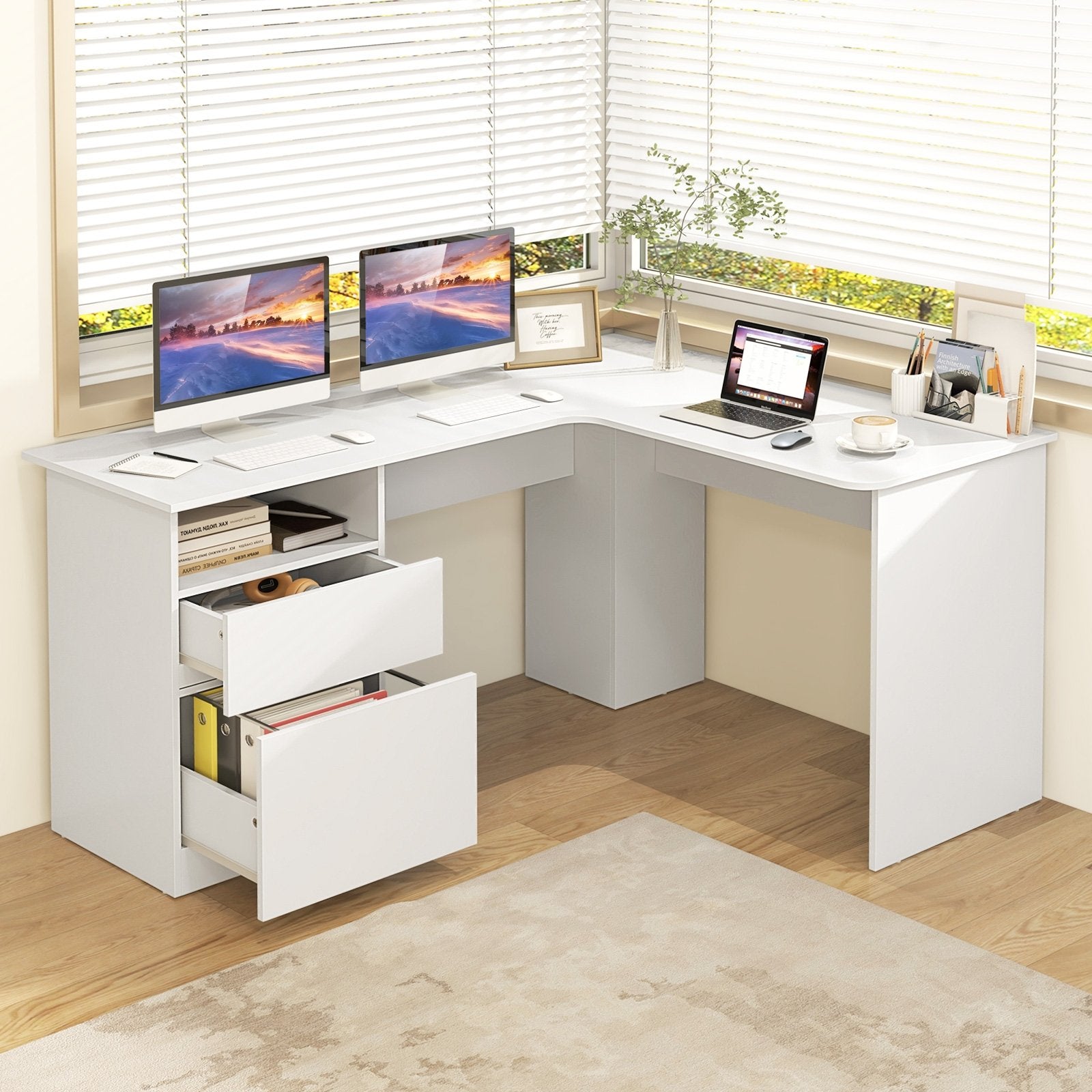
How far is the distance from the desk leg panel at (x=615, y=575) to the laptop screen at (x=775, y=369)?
398mm

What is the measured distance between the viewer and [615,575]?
4.07 m

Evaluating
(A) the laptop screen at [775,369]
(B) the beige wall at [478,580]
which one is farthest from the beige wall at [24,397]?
(A) the laptop screen at [775,369]

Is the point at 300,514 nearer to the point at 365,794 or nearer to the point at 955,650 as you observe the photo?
the point at 365,794

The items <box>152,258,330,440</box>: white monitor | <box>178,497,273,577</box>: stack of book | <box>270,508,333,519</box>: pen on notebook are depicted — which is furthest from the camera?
<box>270,508,333,519</box>: pen on notebook

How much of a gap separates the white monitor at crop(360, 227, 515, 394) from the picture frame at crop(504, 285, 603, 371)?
0.06 metres

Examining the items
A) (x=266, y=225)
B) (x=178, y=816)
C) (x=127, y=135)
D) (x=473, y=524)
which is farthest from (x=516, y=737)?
(x=127, y=135)

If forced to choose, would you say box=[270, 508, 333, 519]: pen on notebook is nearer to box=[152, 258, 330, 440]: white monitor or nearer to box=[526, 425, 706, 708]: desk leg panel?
box=[152, 258, 330, 440]: white monitor

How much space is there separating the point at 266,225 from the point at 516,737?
4.13 ft

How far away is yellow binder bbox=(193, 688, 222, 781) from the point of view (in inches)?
124

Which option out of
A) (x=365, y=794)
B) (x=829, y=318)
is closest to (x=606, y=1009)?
(x=365, y=794)

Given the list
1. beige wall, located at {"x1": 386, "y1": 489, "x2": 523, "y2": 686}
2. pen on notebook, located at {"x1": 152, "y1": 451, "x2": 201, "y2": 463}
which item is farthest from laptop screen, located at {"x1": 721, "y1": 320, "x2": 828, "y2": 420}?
pen on notebook, located at {"x1": 152, "y1": 451, "x2": 201, "y2": 463}

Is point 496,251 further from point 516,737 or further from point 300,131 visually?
point 516,737

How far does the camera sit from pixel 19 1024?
2.85m

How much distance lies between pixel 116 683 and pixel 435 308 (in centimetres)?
103
